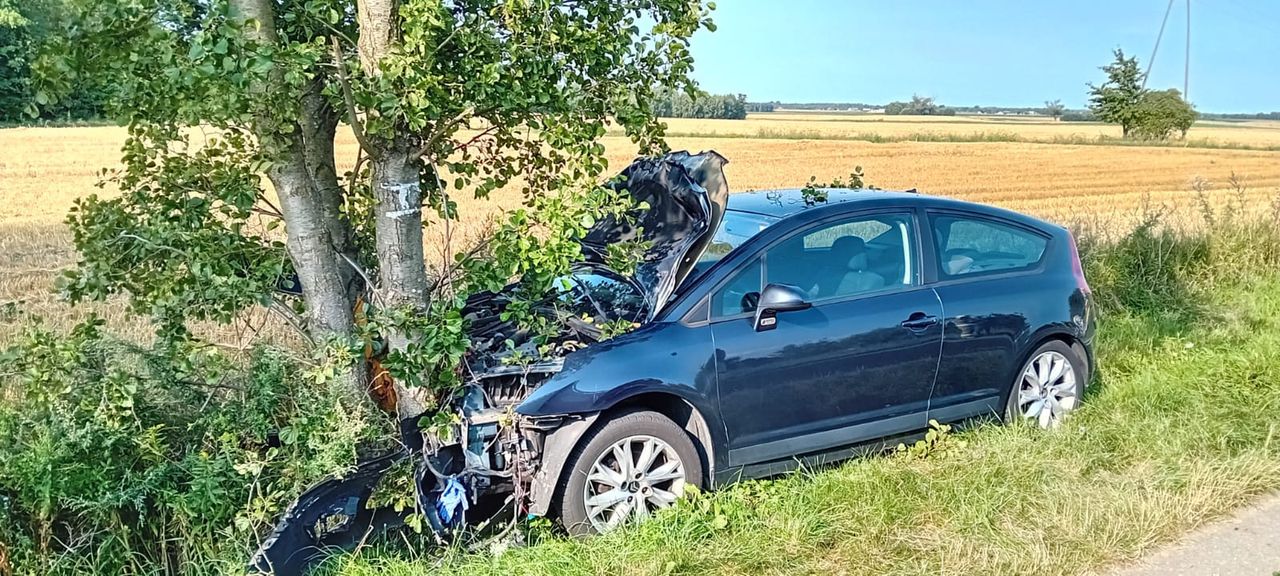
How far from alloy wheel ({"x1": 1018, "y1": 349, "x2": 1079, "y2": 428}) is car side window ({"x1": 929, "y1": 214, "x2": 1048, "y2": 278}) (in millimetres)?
620

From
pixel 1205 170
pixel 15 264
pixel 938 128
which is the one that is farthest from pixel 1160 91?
pixel 15 264

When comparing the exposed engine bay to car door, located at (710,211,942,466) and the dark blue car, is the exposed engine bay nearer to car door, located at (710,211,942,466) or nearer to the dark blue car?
the dark blue car

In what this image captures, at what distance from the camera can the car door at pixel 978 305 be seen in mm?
5457

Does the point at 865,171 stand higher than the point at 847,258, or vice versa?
the point at 865,171

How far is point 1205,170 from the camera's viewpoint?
3466 cm

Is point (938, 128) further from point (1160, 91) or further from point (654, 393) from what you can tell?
point (654, 393)

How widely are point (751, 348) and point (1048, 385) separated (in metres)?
2.37

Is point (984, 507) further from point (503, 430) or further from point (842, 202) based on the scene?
point (503, 430)

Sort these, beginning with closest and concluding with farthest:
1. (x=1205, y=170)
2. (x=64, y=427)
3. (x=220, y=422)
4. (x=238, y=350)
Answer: (x=64, y=427), (x=220, y=422), (x=238, y=350), (x=1205, y=170)

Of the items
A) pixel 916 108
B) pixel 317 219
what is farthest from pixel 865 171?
pixel 916 108

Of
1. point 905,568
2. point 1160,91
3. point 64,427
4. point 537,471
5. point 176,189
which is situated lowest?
point 905,568

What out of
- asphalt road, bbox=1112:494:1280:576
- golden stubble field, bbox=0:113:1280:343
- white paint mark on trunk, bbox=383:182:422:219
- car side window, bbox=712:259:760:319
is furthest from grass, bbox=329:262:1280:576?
golden stubble field, bbox=0:113:1280:343

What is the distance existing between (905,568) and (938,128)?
6069cm

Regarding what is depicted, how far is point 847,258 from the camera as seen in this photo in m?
5.33
